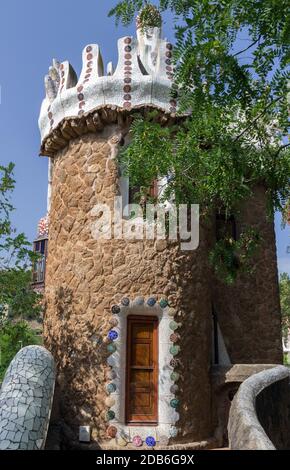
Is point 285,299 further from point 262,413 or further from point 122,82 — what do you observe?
point 262,413

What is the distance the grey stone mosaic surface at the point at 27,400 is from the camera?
14.4 feet

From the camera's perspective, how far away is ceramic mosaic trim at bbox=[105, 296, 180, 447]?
5625 millimetres

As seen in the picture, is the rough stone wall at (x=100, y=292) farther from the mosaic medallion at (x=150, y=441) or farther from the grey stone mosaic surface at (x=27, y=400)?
the grey stone mosaic surface at (x=27, y=400)

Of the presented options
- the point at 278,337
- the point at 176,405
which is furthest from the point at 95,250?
the point at 278,337

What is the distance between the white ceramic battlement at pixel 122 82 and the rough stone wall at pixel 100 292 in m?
0.45

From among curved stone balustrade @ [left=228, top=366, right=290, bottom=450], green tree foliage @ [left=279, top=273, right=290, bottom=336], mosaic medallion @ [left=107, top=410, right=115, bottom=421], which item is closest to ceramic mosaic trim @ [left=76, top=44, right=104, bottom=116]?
mosaic medallion @ [left=107, top=410, right=115, bottom=421]

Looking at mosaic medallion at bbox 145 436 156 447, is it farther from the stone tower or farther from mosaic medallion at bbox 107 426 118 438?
mosaic medallion at bbox 107 426 118 438

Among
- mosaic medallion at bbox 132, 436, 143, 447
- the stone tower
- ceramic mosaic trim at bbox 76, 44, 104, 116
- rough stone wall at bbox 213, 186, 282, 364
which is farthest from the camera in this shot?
rough stone wall at bbox 213, 186, 282, 364

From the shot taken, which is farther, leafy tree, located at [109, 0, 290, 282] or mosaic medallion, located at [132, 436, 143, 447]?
mosaic medallion, located at [132, 436, 143, 447]

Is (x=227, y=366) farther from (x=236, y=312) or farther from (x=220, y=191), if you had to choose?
(x=220, y=191)

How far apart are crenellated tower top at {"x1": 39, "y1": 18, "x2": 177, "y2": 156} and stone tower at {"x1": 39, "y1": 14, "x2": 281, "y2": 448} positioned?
0.05 ft

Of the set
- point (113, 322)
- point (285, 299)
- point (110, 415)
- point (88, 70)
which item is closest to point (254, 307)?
point (113, 322)

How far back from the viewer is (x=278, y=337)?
315 inches

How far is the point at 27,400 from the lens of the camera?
480 centimetres
